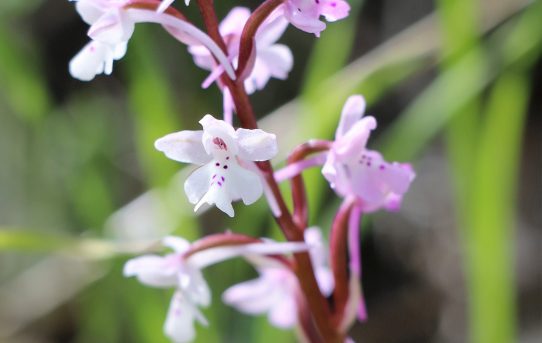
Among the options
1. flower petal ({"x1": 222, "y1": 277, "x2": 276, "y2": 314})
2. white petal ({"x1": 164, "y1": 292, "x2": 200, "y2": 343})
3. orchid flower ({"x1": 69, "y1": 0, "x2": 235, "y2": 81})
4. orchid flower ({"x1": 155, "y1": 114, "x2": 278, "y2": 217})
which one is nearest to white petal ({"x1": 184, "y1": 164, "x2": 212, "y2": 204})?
Answer: orchid flower ({"x1": 155, "y1": 114, "x2": 278, "y2": 217})

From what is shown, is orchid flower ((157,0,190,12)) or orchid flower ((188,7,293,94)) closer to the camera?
orchid flower ((157,0,190,12))

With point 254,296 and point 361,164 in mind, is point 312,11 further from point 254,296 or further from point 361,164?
point 254,296

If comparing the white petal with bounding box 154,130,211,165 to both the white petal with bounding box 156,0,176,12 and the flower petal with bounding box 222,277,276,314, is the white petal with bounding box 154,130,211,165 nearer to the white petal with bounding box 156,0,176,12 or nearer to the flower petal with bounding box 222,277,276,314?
the white petal with bounding box 156,0,176,12

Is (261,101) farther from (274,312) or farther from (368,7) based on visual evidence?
(274,312)

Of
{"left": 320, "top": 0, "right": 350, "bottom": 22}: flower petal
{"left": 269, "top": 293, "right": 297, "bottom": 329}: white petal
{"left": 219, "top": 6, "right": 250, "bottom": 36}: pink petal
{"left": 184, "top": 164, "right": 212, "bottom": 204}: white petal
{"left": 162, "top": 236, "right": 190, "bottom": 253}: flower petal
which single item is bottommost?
{"left": 269, "top": 293, "right": 297, "bottom": 329}: white petal

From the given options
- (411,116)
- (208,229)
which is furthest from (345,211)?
(208,229)

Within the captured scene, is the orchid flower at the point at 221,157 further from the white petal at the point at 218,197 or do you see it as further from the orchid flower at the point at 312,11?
the orchid flower at the point at 312,11

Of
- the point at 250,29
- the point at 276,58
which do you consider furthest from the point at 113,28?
the point at 276,58
